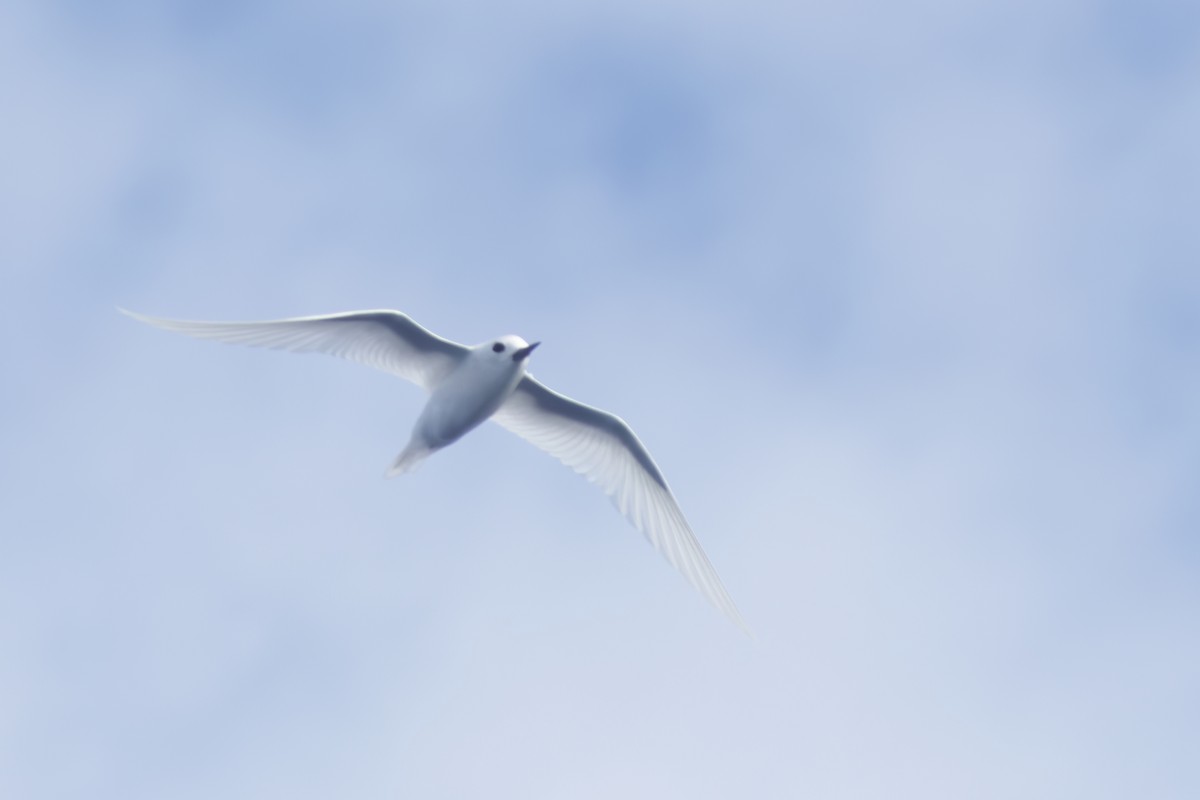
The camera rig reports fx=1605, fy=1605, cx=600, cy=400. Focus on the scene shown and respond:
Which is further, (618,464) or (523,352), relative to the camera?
(618,464)

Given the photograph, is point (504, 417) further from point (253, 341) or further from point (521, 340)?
point (253, 341)

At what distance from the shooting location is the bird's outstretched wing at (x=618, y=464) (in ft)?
104

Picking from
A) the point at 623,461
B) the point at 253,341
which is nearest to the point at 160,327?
the point at 253,341

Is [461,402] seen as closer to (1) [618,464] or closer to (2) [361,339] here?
(2) [361,339]

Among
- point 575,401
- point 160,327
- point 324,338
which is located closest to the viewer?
point 160,327

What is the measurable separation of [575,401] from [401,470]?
366 cm

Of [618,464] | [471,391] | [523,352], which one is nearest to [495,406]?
[471,391]

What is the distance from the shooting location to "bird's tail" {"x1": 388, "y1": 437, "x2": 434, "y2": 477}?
3008cm

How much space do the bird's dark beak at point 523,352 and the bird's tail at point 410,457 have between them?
8.12 feet

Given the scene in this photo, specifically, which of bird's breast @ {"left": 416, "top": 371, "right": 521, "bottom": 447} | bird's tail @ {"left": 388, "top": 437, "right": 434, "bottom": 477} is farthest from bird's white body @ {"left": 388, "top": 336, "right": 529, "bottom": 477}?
bird's tail @ {"left": 388, "top": 437, "right": 434, "bottom": 477}

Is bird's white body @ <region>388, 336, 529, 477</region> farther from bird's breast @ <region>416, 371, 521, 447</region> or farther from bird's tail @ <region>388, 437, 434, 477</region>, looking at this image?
bird's tail @ <region>388, 437, 434, 477</region>

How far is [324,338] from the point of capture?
95.9 ft

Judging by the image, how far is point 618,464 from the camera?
106 feet

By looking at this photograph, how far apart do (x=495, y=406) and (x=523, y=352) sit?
1.29m
